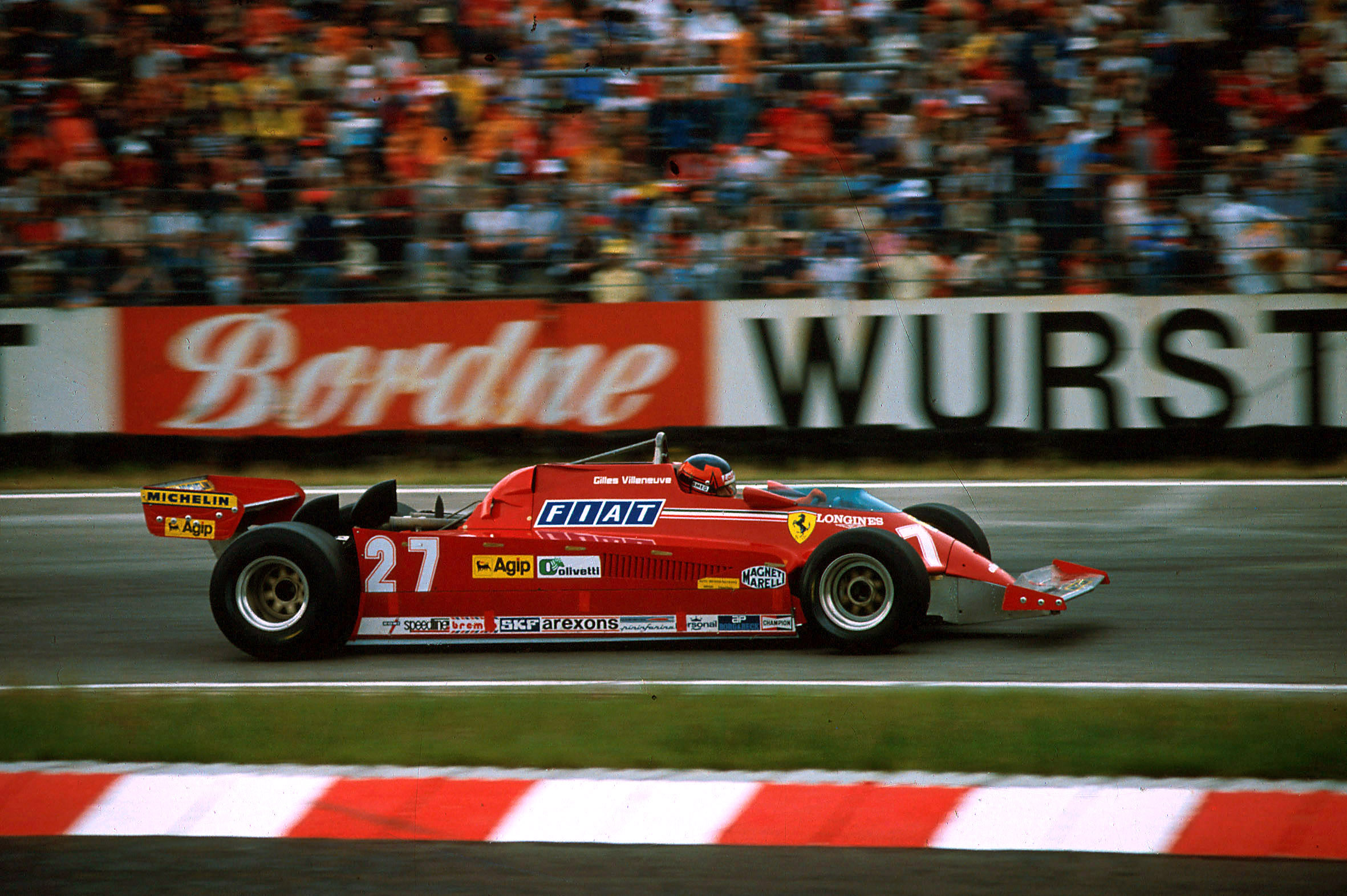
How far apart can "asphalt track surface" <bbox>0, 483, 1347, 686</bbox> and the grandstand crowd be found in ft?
7.05

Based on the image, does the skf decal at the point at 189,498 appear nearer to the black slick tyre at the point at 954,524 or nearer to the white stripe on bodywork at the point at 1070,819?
the black slick tyre at the point at 954,524

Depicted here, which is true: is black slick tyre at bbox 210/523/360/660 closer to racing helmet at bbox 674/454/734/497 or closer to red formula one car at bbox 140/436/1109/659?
red formula one car at bbox 140/436/1109/659

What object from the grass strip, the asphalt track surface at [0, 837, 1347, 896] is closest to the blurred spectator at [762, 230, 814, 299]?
the grass strip

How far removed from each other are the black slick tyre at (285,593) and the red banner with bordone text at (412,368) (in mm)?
5203

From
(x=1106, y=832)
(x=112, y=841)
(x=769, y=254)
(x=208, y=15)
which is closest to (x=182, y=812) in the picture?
(x=112, y=841)

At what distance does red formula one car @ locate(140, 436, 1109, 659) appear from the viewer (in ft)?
23.2

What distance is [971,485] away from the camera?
11.7m

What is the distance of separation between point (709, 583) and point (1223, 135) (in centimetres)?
755

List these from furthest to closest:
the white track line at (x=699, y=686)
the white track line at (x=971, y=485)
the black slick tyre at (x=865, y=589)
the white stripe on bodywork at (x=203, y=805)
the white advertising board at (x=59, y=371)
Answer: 1. the white advertising board at (x=59, y=371)
2. the white track line at (x=971, y=485)
3. the black slick tyre at (x=865, y=589)
4. the white track line at (x=699, y=686)
5. the white stripe on bodywork at (x=203, y=805)

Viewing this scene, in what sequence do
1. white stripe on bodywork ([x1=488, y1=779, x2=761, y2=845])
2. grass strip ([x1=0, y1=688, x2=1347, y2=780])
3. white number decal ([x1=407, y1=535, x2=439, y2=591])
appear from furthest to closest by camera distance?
white number decal ([x1=407, y1=535, x2=439, y2=591]), grass strip ([x1=0, y1=688, x2=1347, y2=780]), white stripe on bodywork ([x1=488, y1=779, x2=761, y2=845])

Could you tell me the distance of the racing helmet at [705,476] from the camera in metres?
7.40

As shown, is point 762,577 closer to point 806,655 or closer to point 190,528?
point 806,655

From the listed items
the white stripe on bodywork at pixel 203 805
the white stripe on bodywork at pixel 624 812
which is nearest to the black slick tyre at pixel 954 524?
the white stripe on bodywork at pixel 624 812

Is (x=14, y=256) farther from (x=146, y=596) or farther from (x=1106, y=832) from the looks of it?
(x=1106, y=832)
